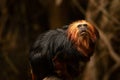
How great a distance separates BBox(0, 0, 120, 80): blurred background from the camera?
3392 millimetres

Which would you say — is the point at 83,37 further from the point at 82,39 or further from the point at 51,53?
the point at 51,53

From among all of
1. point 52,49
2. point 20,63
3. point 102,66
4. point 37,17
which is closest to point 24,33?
point 37,17

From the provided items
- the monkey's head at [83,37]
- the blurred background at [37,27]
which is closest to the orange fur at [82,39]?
the monkey's head at [83,37]

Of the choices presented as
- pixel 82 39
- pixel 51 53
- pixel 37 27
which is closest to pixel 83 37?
pixel 82 39

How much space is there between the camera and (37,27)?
412cm

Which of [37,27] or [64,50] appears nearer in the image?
[64,50]

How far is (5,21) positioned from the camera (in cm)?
382

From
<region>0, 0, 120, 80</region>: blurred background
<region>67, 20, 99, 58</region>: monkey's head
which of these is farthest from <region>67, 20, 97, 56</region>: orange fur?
<region>0, 0, 120, 80</region>: blurred background

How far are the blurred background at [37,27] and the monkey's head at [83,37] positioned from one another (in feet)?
6.23

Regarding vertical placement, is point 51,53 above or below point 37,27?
below

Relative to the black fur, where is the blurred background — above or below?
above

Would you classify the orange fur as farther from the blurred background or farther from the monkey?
the blurred background

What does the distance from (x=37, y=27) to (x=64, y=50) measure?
2821 millimetres

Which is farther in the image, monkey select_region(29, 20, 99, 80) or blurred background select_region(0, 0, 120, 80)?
blurred background select_region(0, 0, 120, 80)
